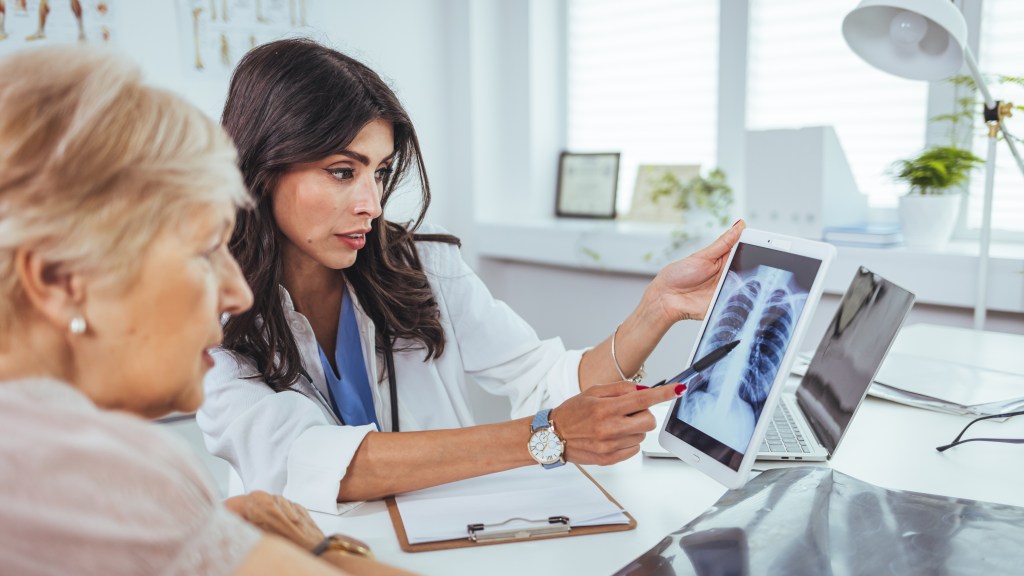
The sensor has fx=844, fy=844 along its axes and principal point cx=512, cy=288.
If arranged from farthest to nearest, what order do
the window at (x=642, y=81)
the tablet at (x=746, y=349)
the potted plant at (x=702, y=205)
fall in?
the window at (x=642, y=81) < the potted plant at (x=702, y=205) < the tablet at (x=746, y=349)

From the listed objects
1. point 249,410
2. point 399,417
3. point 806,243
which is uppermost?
point 806,243

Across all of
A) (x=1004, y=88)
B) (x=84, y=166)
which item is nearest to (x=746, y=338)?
(x=84, y=166)

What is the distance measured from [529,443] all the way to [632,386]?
16 cm

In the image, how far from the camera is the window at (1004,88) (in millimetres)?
2170

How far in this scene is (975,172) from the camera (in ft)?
7.51

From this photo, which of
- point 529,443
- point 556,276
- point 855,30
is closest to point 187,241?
point 529,443

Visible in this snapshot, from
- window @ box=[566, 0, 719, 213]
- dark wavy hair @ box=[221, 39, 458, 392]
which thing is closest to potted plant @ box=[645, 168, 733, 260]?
window @ box=[566, 0, 719, 213]

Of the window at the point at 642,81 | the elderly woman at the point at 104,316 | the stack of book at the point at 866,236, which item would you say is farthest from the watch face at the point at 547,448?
the window at the point at 642,81

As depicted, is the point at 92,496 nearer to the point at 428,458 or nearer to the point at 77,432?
the point at 77,432

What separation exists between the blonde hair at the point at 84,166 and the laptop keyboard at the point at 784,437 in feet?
2.85

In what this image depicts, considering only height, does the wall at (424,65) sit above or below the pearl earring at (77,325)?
above

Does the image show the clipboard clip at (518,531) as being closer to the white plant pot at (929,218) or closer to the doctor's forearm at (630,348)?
the doctor's forearm at (630,348)

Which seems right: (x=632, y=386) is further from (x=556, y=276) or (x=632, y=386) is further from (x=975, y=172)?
(x=556, y=276)

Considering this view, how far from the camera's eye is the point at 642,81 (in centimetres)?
306
